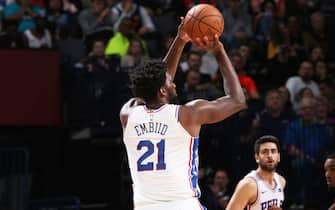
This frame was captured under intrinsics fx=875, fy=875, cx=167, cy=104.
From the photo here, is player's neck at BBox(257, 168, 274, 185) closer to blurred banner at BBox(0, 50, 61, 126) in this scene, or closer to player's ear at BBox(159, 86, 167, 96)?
player's ear at BBox(159, 86, 167, 96)

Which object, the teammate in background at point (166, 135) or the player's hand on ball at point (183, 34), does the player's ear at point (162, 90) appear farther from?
the player's hand on ball at point (183, 34)

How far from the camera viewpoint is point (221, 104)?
5.96 meters

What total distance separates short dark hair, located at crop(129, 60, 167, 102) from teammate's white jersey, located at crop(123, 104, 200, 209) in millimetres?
128

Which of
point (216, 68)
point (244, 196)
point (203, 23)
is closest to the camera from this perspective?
point (203, 23)

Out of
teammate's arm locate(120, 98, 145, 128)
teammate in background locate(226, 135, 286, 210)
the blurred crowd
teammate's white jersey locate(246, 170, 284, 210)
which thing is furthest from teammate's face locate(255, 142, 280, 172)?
the blurred crowd

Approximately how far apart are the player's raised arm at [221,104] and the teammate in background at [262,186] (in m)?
2.64

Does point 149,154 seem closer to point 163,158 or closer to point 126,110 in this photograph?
point 163,158

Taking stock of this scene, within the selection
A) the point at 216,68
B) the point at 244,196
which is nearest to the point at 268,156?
the point at 244,196

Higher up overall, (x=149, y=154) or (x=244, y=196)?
(x=149, y=154)

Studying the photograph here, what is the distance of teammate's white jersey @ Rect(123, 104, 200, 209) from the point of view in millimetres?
5961

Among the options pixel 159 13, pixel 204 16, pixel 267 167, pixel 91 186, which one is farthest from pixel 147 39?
pixel 204 16

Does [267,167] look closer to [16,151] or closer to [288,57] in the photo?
[16,151]

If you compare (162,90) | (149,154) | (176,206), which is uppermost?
(162,90)

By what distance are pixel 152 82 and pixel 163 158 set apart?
20.8 inches
